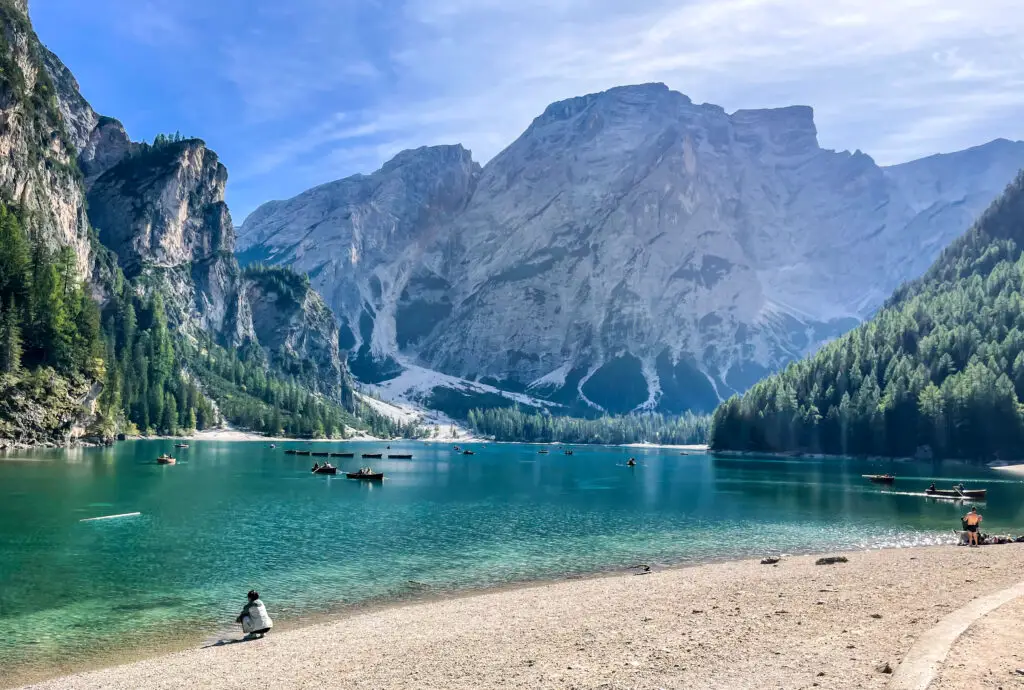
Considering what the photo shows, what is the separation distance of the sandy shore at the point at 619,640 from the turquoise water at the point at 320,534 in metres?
4.85

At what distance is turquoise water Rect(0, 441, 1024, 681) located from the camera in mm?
33969

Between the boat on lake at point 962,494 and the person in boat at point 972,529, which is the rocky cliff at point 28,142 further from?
the boat on lake at point 962,494

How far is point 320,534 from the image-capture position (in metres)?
58.3

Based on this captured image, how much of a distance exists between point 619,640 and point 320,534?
129ft

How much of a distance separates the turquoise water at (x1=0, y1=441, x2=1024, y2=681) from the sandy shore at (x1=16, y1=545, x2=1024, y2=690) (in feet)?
15.9

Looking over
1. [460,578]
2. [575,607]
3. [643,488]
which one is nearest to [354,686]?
[575,607]

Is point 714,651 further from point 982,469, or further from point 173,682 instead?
point 982,469

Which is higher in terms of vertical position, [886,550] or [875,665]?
[875,665]

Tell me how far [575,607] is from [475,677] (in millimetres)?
12418

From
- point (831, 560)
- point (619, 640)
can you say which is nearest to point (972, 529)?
point (831, 560)

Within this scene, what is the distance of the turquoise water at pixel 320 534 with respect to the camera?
33969 millimetres

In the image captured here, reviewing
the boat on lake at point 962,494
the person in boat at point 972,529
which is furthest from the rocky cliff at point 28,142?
the boat on lake at point 962,494

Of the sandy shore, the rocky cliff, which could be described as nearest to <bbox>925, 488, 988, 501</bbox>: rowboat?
the sandy shore

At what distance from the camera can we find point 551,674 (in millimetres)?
20625
